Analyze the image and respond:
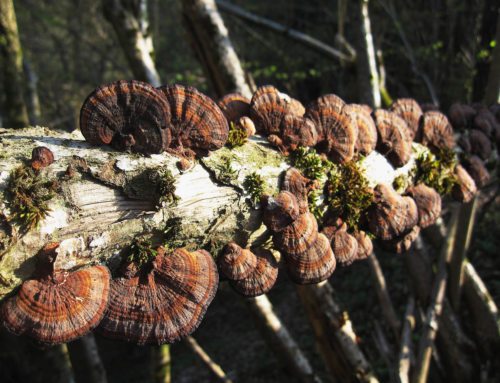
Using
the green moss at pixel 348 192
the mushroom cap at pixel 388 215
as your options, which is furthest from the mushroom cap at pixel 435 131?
the green moss at pixel 348 192

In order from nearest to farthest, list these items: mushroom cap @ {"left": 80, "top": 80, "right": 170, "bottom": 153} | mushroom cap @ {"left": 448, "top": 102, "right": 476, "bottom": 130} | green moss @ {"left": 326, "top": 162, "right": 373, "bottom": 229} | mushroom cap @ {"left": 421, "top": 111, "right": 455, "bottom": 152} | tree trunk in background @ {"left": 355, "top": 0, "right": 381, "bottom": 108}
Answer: mushroom cap @ {"left": 80, "top": 80, "right": 170, "bottom": 153}, green moss @ {"left": 326, "top": 162, "right": 373, "bottom": 229}, mushroom cap @ {"left": 421, "top": 111, "right": 455, "bottom": 152}, mushroom cap @ {"left": 448, "top": 102, "right": 476, "bottom": 130}, tree trunk in background @ {"left": 355, "top": 0, "right": 381, "bottom": 108}

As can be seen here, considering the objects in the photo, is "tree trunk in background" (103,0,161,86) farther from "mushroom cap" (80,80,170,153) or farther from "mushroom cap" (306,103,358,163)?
"mushroom cap" (80,80,170,153)

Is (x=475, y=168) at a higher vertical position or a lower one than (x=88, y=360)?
higher

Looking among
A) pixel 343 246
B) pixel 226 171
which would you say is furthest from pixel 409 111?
pixel 226 171

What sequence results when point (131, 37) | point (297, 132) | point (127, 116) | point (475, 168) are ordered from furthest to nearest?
1. point (131, 37)
2. point (475, 168)
3. point (297, 132)
4. point (127, 116)

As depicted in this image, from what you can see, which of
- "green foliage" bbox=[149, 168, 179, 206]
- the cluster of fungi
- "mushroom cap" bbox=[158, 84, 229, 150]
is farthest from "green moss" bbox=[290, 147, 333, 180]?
"green foliage" bbox=[149, 168, 179, 206]

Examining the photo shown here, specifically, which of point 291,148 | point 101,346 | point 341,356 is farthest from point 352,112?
point 101,346

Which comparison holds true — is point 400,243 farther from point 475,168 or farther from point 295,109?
point 295,109
